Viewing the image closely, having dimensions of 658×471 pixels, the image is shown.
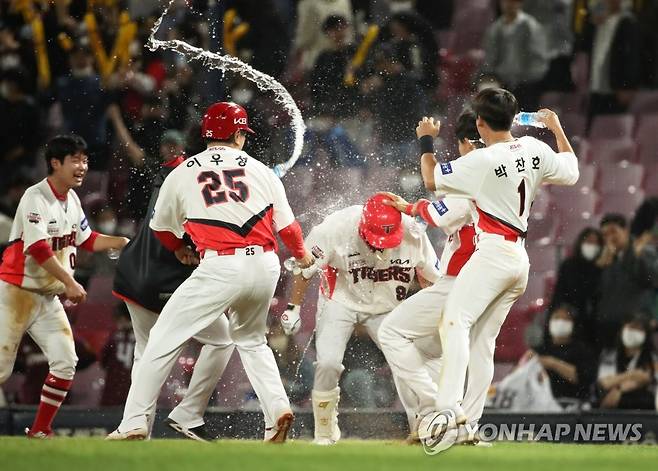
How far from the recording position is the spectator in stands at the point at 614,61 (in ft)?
44.1

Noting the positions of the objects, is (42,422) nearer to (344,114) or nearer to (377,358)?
(377,358)

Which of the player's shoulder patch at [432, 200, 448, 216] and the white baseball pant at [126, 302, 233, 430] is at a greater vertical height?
the player's shoulder patch at [432, 200, 448, 216]

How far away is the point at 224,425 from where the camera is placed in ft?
31.9

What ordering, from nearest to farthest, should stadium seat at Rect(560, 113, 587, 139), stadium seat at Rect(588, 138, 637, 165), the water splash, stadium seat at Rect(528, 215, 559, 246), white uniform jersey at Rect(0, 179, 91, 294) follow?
1. white uniform jersey at Rect(0, 179, 91, 294)
2. the water splash
3. stadium seat at Rect(528, 215, 559, 246)
4. stadium seat at Rect(588, 138, 637, 165)
5. stadium seat at Rect(560, 113, 587, 139)

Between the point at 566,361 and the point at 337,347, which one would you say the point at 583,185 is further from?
the point at 337,347

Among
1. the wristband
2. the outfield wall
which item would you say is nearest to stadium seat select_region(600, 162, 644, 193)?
the outfield wall

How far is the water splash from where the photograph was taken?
11859mm

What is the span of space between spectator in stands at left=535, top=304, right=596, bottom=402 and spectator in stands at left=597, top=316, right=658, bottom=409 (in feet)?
0.42

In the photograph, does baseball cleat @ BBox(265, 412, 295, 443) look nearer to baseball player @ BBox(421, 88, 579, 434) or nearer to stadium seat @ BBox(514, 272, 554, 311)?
baseball player @ BBox(421, 88, 579, 434)

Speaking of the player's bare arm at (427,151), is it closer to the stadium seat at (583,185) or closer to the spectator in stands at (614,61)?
the stadium seat at (583,185)

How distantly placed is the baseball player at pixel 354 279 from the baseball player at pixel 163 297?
2.22ft

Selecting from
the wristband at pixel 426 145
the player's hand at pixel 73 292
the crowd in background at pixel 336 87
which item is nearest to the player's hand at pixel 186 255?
the player's hand at pixel 73 292

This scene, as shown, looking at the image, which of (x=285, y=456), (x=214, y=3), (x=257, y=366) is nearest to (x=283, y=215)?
(x=257, y=366)

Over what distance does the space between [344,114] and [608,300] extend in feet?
10.2
